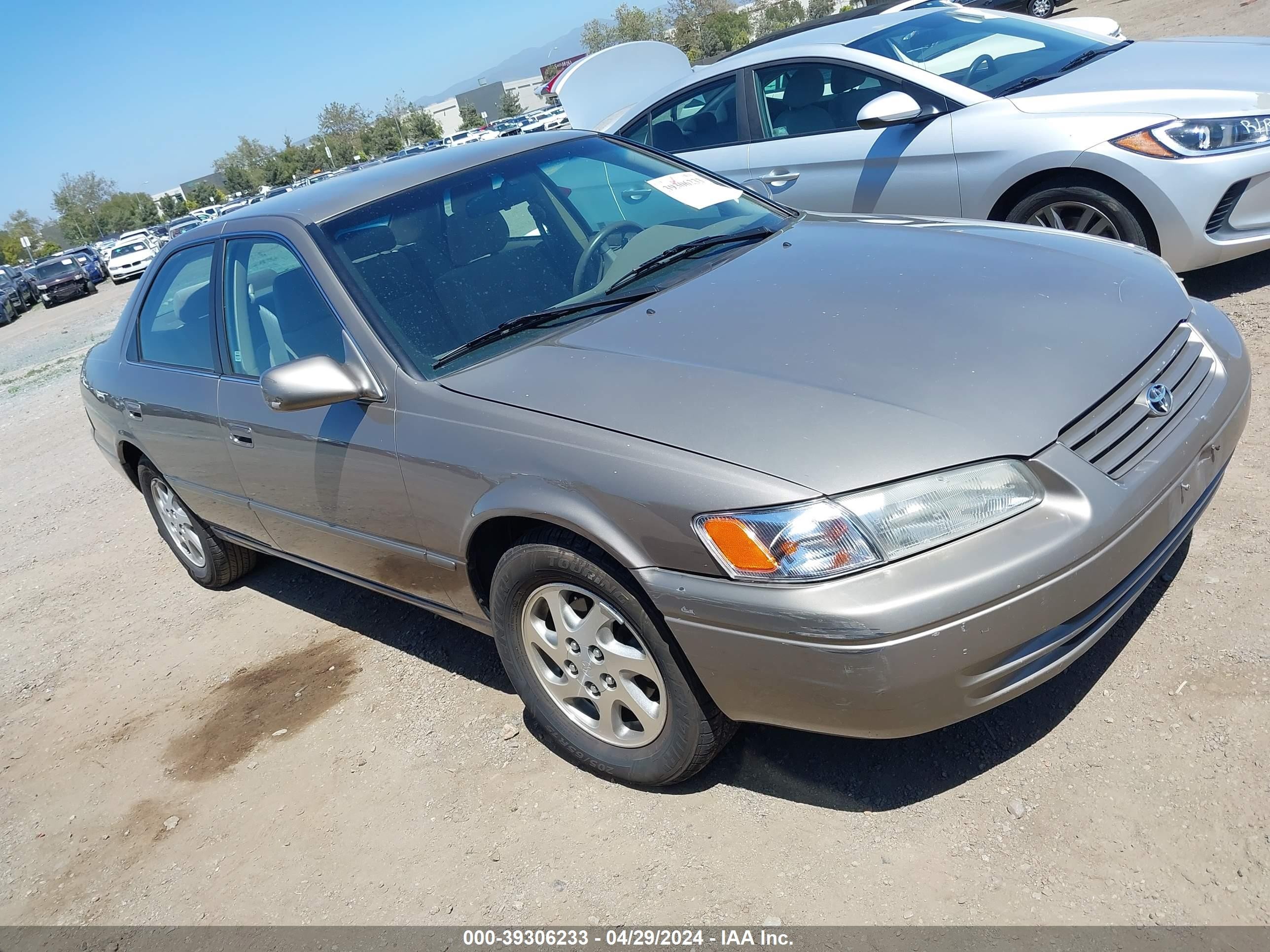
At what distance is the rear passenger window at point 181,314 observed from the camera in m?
3.83

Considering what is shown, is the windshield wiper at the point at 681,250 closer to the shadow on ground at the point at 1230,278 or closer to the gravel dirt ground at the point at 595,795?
the gravel dirt ground at the point at 595,795

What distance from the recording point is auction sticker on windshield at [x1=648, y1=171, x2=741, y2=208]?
3.63 m

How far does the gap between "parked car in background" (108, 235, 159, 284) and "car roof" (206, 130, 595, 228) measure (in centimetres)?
3689

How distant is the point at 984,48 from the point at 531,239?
3.60 m

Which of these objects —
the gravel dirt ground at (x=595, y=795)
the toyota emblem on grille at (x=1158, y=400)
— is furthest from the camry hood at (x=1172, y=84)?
the toyota emblem on grille at (x=1158, y=400)

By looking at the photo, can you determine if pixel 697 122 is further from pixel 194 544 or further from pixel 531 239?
pixel 194 544

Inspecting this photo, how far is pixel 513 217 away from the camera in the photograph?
3.38 m

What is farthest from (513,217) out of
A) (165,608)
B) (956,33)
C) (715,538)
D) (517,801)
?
(956,33)

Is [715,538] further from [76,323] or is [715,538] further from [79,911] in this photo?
[76,323]

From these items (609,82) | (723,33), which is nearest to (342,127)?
(723,33)

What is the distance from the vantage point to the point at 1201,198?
14.1 ft

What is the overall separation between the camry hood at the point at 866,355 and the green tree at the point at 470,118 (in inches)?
3504

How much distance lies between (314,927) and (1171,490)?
2460 mm

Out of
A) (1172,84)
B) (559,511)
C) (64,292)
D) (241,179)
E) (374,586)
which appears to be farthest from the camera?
(241,179)
